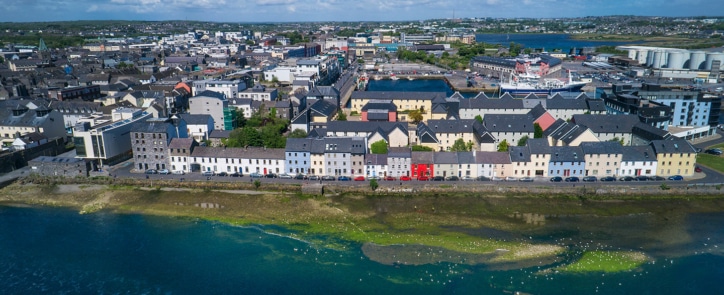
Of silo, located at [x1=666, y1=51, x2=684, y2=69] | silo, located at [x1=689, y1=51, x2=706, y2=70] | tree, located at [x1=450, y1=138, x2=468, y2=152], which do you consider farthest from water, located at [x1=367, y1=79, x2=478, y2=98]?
silo, located at [x1=689, y1=51, x2=706, y2=70]

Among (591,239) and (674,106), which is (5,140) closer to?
(591,239)

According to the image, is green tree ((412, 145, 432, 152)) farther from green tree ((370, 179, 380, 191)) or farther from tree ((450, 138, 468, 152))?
green tree ((370, 179, 380, 191))

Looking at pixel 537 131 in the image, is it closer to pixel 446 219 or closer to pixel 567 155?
pixel 567 155

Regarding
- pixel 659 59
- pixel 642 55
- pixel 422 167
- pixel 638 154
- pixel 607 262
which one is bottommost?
pixel 607 262

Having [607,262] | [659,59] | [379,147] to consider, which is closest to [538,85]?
[659,59]

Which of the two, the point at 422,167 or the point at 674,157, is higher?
the point at 674,157

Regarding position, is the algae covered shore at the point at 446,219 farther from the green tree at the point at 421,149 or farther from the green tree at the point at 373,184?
the green tree at the point at 421,149

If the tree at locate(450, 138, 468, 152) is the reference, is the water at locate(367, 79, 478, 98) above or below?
below

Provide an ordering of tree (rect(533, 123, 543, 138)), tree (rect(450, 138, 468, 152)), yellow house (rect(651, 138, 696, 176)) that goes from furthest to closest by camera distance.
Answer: tree (rect(533, 123, 543, 138))
tree (rect(450, 138, 468, 152))
yellow house (rect(651, 138, 696, 176))
